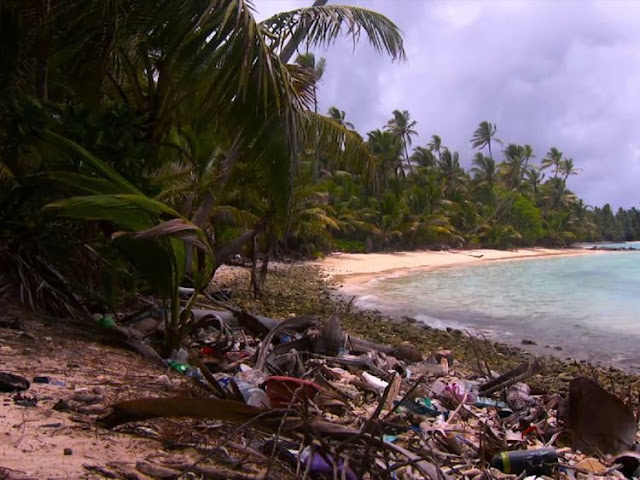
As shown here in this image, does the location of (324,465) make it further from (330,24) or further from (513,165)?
(513,165)

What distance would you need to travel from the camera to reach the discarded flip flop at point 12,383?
Result: 2.54 meters

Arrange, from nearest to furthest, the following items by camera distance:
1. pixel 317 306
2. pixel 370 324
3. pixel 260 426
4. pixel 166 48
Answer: pixel 260 426 → pixel 166 48 → pixel 370 324 → pixel 317 306

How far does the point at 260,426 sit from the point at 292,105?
3281 mm

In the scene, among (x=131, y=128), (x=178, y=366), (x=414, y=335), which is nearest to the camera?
(x=178, y=366)

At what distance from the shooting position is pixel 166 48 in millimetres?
4688

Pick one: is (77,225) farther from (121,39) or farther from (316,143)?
(316,143)

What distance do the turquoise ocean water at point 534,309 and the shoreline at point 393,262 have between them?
5.56ft

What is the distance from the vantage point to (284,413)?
206 centimetres

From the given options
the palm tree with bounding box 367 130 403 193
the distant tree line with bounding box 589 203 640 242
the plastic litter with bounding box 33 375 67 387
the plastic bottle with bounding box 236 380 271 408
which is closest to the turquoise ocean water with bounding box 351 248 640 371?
the plastic bottle with bounding box 236 380 271 408

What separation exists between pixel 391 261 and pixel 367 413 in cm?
2783

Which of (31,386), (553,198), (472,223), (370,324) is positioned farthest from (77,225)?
(553,198)

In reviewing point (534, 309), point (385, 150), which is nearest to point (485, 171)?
point (385, 150)

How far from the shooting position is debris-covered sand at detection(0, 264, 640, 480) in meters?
1.94

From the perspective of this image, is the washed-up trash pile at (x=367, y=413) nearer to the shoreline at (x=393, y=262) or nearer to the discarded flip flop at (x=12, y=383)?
the discarded flip flop at (x=12, y=383)
